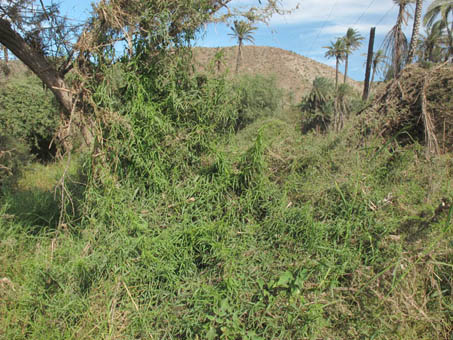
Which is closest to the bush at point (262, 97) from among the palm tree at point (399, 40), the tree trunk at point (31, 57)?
the palm tree at point (399, 40)

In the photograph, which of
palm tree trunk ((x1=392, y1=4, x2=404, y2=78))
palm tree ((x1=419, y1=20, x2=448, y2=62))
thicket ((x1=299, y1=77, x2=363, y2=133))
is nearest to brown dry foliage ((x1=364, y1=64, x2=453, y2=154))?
palm tree trunk ((x1=392, y1=4, x2=404, y2=78))

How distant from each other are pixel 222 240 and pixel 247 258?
0.31 meters

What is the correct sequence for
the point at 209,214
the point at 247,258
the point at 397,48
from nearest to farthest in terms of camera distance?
the point at 247,258
the point at 209,214
the point at 397,48

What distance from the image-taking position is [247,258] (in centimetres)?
306

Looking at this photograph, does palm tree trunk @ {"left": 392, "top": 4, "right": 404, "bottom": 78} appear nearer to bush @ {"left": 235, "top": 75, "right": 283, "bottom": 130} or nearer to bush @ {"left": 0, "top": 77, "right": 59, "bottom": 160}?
bush @ {"left": 235, "top": 75, "right": 283, "bottom": 130}

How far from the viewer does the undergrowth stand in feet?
8.82

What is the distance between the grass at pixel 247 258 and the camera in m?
2.67

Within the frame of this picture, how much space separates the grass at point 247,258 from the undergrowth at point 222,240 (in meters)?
0.02

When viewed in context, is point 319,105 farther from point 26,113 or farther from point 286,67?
point 286,67

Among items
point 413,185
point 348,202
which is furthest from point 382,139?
point 348,202

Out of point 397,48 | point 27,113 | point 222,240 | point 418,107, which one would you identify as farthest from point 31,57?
point 397,48

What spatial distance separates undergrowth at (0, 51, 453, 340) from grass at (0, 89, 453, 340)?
0.05 ft

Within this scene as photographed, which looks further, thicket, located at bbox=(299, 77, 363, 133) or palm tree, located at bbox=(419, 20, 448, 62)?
palm tree, located at bbox=(419, 20, 448, 62)

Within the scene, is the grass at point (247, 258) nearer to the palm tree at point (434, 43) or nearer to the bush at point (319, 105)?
the bush at point (319, 105)
